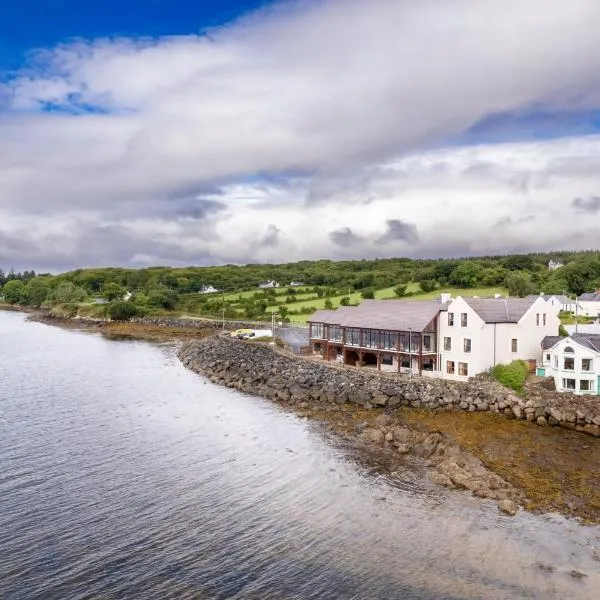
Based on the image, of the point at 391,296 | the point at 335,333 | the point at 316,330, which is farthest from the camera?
the point at 391,296

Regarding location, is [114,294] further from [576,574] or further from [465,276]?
[576,574]

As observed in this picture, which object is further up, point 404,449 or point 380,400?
point 380,400

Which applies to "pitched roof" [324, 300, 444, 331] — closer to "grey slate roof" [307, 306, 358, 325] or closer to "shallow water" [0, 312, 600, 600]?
"grey slate roof" [307, 306, 358, 325]

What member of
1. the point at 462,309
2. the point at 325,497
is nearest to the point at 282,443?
the point at 325,497

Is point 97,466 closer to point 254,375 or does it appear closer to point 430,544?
point 430,544

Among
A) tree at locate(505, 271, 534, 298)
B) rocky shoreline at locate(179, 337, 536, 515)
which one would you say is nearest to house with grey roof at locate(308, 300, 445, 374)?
rocky shoreline at locate(179, 337, 536, 515)

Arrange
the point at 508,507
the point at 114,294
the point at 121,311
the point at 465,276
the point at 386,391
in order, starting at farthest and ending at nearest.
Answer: the point at 114,294 → the point at 121,311 → the point at 465,276 → the point at 386,391 → the point at 508,507

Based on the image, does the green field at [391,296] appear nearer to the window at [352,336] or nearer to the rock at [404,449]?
the window at [352,336]

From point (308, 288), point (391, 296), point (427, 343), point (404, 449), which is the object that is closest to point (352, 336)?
point (427, 343)
